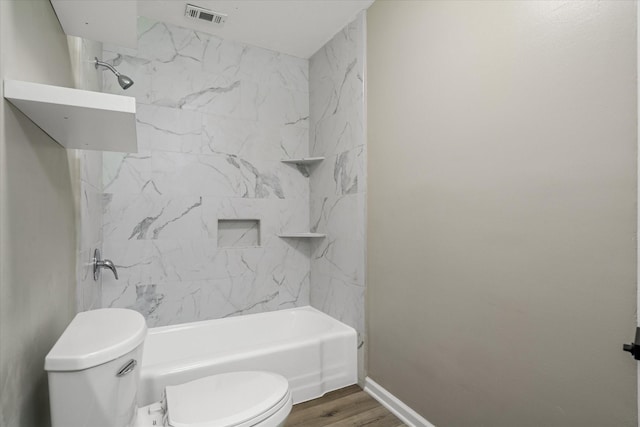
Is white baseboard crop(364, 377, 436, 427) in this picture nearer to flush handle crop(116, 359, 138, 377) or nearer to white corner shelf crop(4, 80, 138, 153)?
flush handle crop(116, 359, 138, 377)

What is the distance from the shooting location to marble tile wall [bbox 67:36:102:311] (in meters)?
1.53

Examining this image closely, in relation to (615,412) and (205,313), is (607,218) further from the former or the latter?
(205,313)

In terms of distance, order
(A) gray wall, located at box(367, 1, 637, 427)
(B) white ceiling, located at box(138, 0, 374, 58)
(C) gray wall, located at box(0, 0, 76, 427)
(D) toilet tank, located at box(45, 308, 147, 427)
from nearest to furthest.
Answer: (C) gray wall, located at box(0, 0, 76, 427) < (D) toilet tank, located at box(45, 308, 147, 427) < (A) gray wall, located at box(367, 1, 637, 427) < (B) white ceiling, located at box(138, 0, 374, 58)

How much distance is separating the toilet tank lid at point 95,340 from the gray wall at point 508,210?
1.39 metres

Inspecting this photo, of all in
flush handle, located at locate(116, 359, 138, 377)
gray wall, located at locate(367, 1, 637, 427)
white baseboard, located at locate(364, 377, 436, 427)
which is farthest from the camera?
white baseboard, located at locate(364, 377, 436, 427)

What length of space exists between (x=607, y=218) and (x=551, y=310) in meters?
0.39

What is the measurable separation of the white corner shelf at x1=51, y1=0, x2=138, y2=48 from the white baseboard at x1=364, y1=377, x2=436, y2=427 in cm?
230

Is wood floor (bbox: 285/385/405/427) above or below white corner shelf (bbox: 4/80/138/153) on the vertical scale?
below

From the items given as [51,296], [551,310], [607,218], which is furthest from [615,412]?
[51,296]

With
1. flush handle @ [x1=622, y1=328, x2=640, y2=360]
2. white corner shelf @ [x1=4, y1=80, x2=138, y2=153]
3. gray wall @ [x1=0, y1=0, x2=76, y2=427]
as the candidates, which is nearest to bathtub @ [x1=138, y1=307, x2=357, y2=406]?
gray wall @ [x1=0, y1=0, x2=76, y2=427]

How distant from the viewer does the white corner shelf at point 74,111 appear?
0.80 meters

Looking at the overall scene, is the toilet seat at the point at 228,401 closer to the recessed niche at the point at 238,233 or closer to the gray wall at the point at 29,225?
the gray wall at the point at 29,225

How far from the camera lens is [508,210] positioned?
141cm

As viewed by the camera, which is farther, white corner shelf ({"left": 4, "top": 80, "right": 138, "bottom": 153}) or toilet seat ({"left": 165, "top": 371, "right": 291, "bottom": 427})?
toilet seat ({"left": 165, "top": 371, "right": 291, "bottom": 427})
